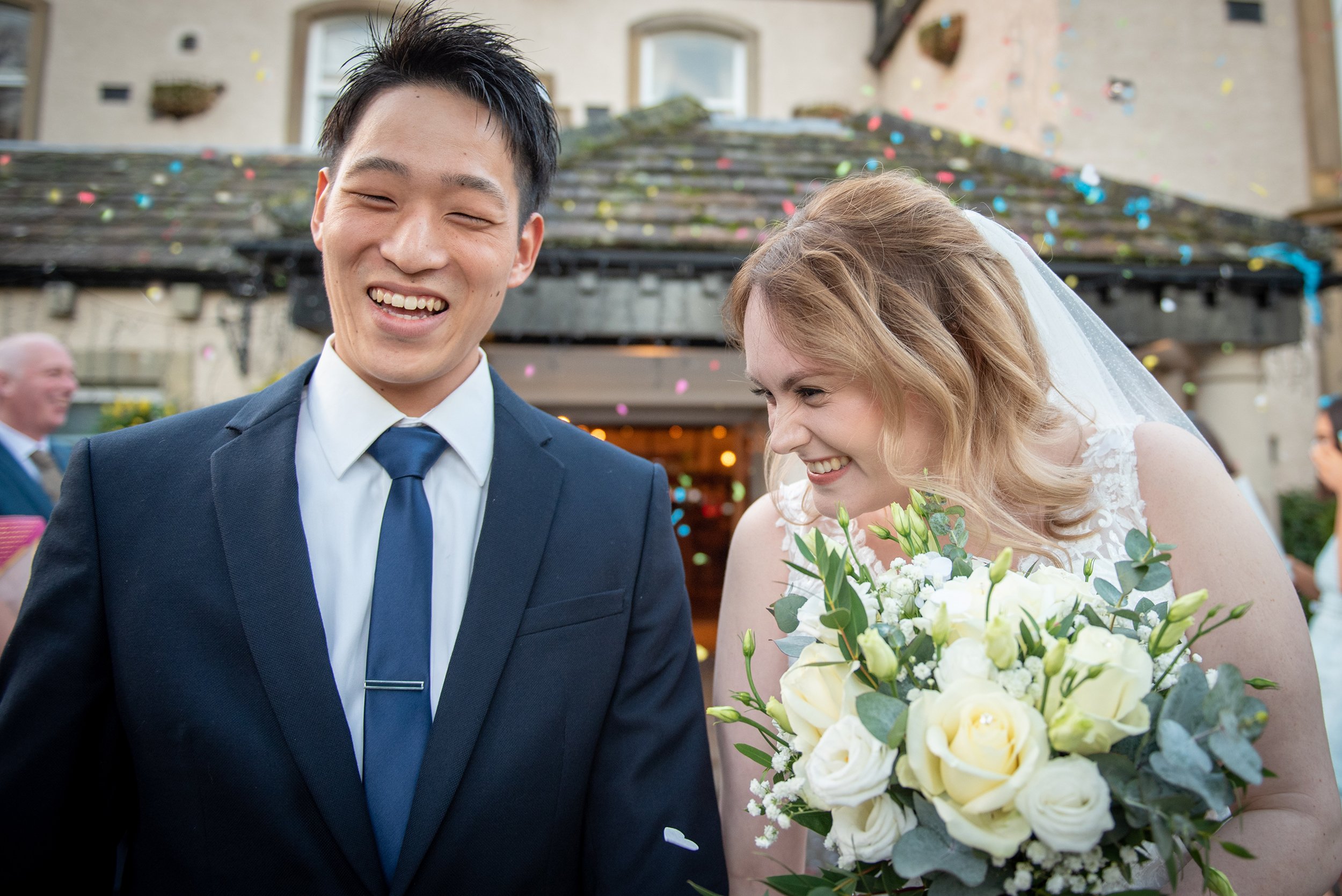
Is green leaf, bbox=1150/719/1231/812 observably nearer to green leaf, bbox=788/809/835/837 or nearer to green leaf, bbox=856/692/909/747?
green leaf, bbox=856/692/909/747

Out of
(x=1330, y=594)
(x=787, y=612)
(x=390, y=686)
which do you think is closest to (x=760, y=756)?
(x=787, y=612)

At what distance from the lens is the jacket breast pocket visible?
5.19 ft

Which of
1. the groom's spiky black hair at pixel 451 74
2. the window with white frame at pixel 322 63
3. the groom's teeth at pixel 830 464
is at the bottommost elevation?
the groom's teeth at pixel 830 464

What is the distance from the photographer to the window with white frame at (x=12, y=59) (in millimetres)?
10109

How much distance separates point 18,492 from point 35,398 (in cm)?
80

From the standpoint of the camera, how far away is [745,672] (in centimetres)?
186

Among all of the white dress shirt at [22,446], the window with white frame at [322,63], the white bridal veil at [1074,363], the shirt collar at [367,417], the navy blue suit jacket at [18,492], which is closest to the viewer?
the shirt collar at [367,417]

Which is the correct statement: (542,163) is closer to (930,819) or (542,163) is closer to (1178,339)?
(930,819)

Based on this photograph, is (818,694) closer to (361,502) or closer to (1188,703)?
(1188,703)

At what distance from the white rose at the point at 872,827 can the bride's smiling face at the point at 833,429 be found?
0.78m

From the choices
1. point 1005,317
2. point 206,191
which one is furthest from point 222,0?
point 1005,317

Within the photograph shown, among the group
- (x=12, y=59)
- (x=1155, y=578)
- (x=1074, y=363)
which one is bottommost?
(x=1155, y=578)

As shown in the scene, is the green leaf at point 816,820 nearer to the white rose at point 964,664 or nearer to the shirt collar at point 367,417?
the white rose at point 964,664

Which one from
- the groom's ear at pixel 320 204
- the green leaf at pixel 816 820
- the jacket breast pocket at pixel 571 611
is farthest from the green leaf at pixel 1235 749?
the groom's ear at pixel 320 204
